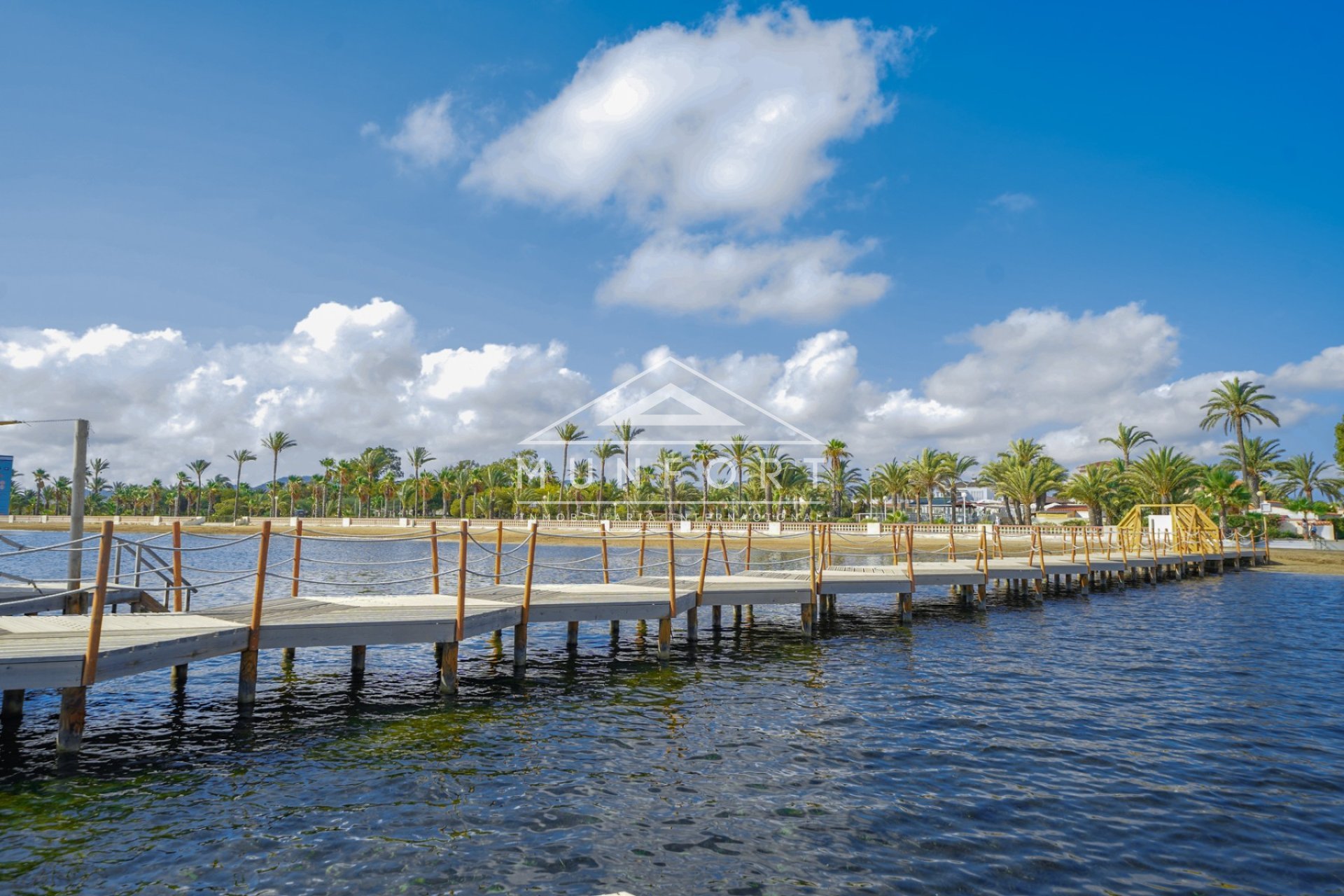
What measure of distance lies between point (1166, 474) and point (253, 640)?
6651 centimetres

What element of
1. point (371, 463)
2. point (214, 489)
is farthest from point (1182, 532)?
point (214, 489)

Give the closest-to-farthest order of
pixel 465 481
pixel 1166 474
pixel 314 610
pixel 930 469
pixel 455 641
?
pixel 455 641 → pixel 314 610 → pixel 1166 474 → pixel 930 469 → pixel 465 481

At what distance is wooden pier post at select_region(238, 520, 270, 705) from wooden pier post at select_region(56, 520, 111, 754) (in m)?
1.90

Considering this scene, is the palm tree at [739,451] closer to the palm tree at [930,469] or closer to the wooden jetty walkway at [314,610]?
the palm tree at [930,469]

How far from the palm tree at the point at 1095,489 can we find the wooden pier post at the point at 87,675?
72499 mm

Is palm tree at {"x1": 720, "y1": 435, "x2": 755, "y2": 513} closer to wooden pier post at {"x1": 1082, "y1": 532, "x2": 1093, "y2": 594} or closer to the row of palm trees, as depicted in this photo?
the row of palm trees

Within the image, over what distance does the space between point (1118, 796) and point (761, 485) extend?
79197 mm

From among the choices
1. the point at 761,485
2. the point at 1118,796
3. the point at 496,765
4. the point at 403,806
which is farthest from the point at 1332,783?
the point at 761,485

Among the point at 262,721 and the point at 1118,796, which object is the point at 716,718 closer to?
the point at 1118,796

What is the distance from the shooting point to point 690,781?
30.1 ft

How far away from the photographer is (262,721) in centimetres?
1154

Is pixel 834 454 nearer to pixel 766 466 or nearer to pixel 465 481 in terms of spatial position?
pixel 766 466

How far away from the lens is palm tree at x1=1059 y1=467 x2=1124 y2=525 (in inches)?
2662

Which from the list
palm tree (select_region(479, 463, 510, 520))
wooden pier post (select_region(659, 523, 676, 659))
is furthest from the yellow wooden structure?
palm tree (select_region(479, 463, 510, 520))
